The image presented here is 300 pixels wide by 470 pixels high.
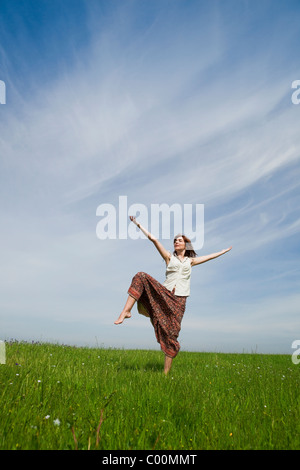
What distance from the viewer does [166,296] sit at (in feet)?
28.8

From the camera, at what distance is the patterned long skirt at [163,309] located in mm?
8664

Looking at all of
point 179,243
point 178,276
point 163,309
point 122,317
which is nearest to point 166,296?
point 163,309

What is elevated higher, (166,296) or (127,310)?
(166,296)

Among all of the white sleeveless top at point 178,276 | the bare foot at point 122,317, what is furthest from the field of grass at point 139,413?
the white sleeveless top at point 178,276

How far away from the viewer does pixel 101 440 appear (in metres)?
3.52

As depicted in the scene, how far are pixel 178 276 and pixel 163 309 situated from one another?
88 cm

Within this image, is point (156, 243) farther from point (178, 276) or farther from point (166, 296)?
point (166, 296)

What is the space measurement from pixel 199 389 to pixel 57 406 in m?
2.72

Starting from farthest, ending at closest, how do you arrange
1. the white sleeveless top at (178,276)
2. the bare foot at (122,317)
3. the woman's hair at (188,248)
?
the woman's hair at (188,248)
the white sleeveless top at (178,276)
the bare foot at (122,317)

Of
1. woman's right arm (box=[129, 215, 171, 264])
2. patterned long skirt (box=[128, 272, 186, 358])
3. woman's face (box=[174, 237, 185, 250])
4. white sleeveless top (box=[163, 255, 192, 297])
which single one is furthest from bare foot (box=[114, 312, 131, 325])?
woman's face (box=[174, 237, 185, 250])

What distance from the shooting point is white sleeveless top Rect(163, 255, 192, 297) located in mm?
9031

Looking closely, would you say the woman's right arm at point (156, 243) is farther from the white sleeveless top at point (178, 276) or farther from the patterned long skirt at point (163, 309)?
the patterned long skirt at point (163, 309)

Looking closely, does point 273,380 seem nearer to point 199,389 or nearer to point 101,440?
point 199,389
